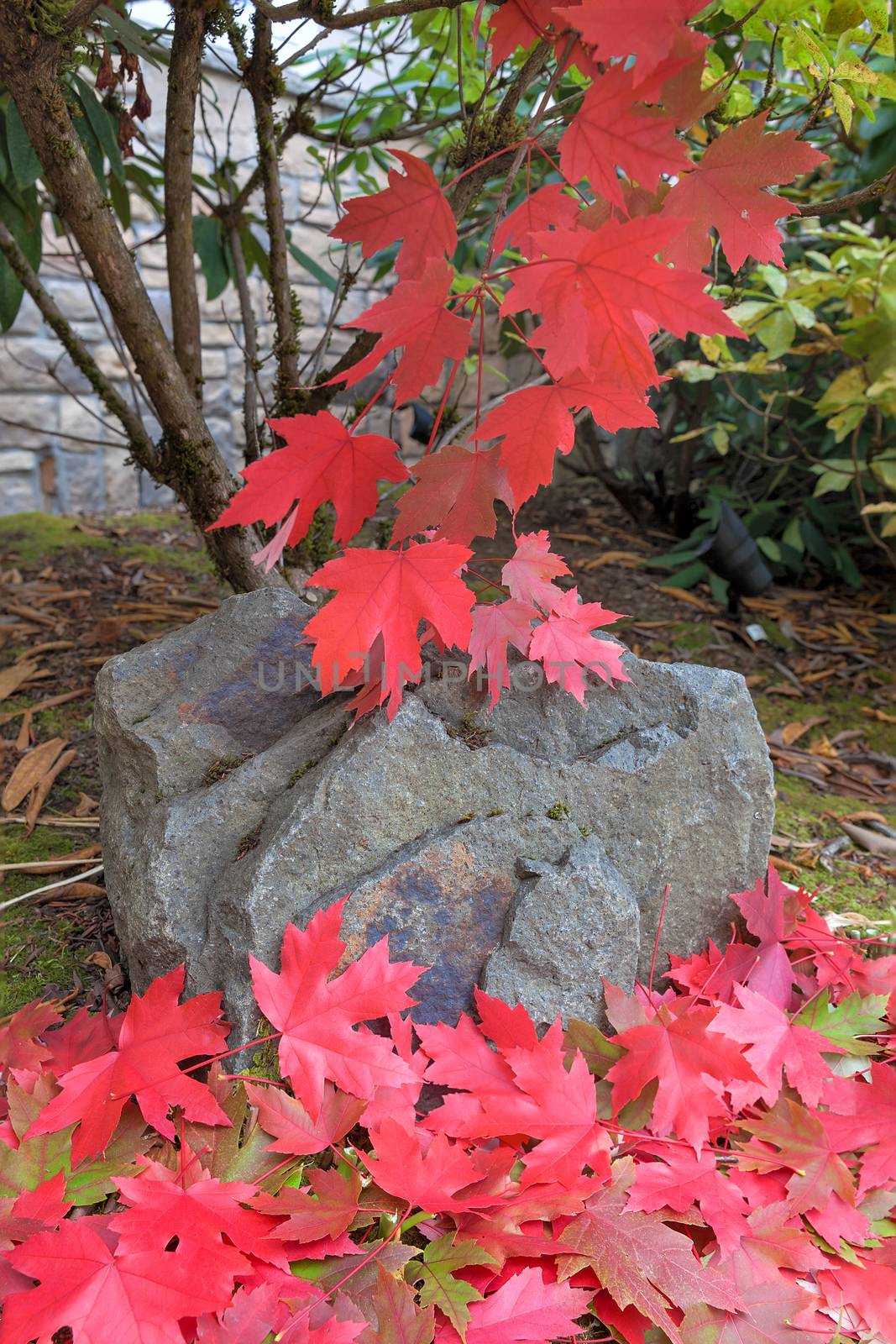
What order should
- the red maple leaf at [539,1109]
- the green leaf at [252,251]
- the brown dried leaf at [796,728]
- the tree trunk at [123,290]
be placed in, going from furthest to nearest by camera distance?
the brown dried leaf at [796,728]
the green leaf at [252,251]
the tree trunk at [123,290]
the red maple leaf at [539,1109]

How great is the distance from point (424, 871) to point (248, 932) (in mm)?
207

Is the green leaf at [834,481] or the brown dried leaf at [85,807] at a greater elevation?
the green leaf at [834,481]

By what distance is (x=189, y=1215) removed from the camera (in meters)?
0.88

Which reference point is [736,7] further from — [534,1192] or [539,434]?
[534,1192]

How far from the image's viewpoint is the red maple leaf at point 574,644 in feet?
3.71

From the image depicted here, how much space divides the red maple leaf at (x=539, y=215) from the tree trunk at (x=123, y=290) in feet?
1.99

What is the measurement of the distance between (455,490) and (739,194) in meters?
0.39

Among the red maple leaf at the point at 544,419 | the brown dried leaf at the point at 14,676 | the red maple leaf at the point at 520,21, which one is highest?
the red maple leaf at the point at 520,21

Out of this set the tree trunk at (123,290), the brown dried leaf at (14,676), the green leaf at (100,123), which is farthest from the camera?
the brown dried leaf at (14,676)

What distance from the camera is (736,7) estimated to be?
138cm

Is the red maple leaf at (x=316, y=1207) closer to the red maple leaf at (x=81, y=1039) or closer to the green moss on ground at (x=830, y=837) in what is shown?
the red maple leaf at (x=81, y=1039)

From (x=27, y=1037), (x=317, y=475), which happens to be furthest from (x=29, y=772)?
(x=317, y=475)

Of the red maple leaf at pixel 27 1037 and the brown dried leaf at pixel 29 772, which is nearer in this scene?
the red maple leaf at pixel 27 1037

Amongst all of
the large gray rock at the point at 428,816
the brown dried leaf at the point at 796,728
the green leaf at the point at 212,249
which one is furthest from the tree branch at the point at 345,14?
the brown dried leaf at the point at 796,728
